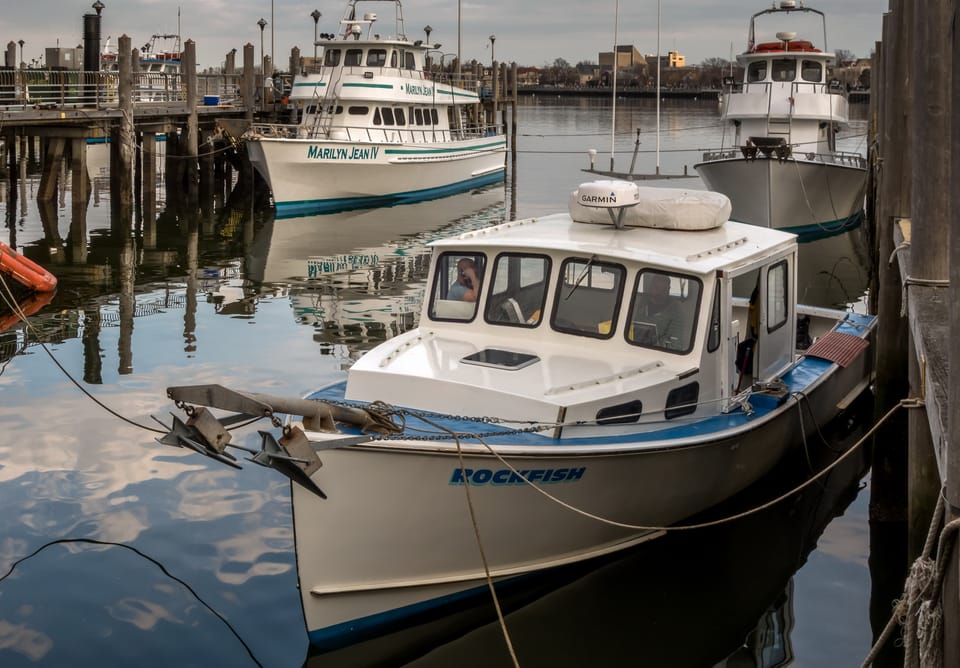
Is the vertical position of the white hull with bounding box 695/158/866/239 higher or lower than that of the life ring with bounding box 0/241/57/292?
higher

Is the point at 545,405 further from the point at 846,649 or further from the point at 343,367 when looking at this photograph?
the point at 343,367

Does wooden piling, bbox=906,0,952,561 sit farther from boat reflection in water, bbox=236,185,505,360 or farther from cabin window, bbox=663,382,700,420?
boat reflection in water, bbox=236,185,505,360

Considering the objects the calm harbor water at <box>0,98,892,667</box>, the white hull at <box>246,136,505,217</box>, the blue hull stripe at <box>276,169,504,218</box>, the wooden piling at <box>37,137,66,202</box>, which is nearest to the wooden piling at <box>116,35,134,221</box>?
the wooden piling at <box>37,137,66,202</box>

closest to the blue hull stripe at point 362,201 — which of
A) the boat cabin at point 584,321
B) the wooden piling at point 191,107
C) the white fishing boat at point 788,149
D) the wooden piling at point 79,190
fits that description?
the wooden piling at point 191,107

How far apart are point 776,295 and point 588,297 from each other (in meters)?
2.26

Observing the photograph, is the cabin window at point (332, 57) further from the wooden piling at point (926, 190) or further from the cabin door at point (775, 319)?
the wooden piling at point (926, 190)

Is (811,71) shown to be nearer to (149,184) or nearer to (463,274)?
(149,184)

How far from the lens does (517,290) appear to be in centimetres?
898

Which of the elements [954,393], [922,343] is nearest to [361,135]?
[922,343]

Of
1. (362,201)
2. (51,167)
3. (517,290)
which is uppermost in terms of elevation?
(51,167)

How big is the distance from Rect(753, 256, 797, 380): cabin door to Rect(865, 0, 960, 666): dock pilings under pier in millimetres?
813

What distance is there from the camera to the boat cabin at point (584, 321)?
8.00 m

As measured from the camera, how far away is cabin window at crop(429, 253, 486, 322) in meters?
9.05

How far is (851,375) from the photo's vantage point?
39.5 feet
